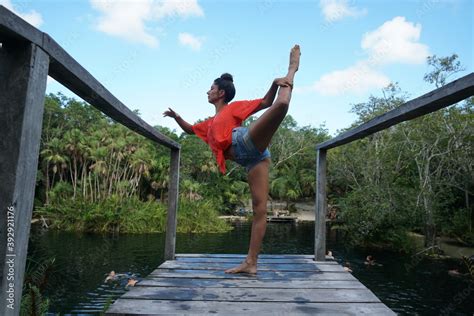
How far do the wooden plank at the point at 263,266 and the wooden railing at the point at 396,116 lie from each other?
0.28 m

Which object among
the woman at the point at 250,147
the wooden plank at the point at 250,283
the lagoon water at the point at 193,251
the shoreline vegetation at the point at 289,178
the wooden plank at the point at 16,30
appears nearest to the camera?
the wooden plank at the point at 16,30

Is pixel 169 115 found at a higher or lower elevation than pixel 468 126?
lower

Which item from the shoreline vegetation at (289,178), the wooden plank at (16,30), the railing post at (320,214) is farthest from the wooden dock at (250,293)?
→ the shoreline vegetation at (289,178)

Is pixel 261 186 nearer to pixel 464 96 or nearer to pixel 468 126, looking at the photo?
pixel 464 96

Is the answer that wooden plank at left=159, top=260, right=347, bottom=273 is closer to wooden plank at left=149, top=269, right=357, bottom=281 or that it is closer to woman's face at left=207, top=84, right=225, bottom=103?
wooden plank at left=149, top=269, right=357, bottom=281

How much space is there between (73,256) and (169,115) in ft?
35.1

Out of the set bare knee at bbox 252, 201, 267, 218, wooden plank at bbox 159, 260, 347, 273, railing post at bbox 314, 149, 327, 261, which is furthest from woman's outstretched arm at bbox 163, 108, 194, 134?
railing post at bbox 314, 149, 327, 261

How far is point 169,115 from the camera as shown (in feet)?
9.52

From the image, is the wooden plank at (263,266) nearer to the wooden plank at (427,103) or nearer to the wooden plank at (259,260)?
the wooden plank at (259,260)

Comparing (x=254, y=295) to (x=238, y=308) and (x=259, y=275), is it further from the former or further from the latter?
(x=259, y=275)

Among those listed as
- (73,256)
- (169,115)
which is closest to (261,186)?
(169,115)

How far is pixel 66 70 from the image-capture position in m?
1.31

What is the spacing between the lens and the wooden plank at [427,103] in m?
1.33

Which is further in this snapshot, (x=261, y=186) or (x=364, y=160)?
(x=364, y=160)
